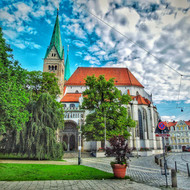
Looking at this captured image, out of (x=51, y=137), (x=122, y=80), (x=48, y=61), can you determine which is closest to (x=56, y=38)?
(x=48, y=61)

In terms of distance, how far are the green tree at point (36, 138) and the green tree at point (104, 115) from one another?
6.84 m

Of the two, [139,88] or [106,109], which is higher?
[139,88]

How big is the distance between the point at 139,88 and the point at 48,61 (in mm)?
23680

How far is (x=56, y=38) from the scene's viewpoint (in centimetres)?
4238

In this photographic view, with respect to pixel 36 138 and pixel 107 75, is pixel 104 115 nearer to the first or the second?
pixel 36 138

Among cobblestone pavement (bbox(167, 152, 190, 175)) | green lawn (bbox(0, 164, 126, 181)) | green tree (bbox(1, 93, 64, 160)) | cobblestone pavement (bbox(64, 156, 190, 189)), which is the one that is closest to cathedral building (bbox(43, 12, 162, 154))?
cobblestone pavement (bbox(167, 152, 190, 175))

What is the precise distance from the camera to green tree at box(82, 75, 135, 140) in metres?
21.8

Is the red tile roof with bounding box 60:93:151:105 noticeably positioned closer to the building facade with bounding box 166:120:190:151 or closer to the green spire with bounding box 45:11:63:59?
the green spire with bounding box 45:11:63:59

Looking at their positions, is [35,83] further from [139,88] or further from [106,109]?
[139,88]

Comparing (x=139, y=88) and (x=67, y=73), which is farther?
(x=67, y=73)

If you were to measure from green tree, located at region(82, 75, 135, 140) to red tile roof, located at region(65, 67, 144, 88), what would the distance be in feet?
48.6

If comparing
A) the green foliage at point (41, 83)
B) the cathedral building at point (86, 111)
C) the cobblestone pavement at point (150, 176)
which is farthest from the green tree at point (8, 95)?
the cathedral building at point (86, 111)

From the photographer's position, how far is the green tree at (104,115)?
21797mm

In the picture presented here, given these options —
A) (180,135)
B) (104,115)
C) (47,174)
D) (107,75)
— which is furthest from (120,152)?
(180,135)
